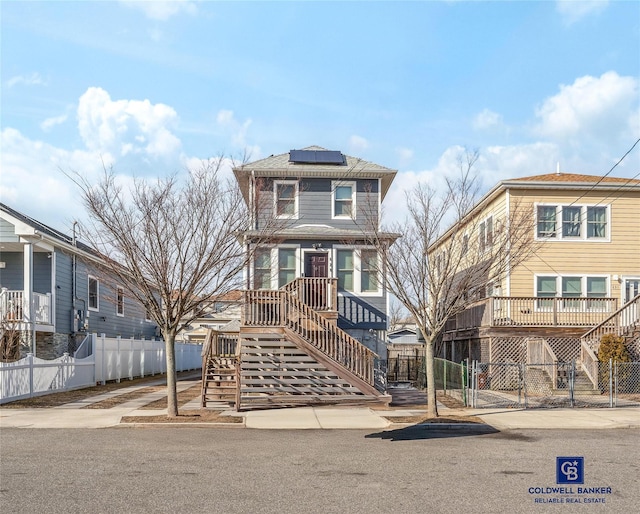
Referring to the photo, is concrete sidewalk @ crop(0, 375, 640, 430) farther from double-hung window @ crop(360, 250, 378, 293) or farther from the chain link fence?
double-hung window @ crop(360, 250, 378, 293)

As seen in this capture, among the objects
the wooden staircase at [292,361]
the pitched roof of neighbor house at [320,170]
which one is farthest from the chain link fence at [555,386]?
the pitched roof of neighbor house at [320,170]

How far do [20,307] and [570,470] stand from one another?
66.7 feet

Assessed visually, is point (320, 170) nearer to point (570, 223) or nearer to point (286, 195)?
point (286, 195)

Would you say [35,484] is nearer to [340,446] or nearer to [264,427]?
[340,446]

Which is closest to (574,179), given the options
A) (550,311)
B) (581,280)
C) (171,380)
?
(581,280)

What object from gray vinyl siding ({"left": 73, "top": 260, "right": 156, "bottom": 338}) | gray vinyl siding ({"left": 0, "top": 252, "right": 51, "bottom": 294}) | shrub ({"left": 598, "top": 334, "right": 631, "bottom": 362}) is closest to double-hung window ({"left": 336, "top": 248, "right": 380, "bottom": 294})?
gray vinyl siding ({"left": 73, "top": 260, "right": 156, "bottom": 338})

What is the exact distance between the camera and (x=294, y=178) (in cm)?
2539

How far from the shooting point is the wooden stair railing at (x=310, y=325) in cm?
1936

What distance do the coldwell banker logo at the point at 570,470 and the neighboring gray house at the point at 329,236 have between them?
47.5 ft

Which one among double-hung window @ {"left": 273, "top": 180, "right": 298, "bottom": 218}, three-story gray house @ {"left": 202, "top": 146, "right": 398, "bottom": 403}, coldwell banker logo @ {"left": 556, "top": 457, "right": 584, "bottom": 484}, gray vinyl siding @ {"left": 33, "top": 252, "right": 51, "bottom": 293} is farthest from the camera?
gray vinyl siding @ {"left": 33, "top": 252, "right": 51, "bottom": 293}

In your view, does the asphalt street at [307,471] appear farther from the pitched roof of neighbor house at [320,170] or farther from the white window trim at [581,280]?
the white window trim at [581,280]

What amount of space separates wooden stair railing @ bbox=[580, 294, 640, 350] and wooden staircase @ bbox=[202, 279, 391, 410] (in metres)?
9.25

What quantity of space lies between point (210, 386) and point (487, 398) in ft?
27.8

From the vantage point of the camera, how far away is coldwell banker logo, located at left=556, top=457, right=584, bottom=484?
29.8ft
